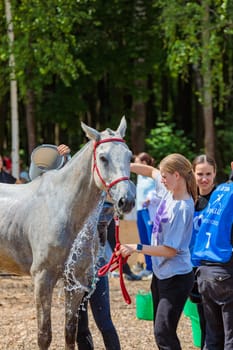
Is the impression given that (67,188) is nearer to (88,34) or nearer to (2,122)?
(88,34)

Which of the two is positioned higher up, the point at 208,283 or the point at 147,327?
the point at 208,283

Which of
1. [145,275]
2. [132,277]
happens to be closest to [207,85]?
[145,275]

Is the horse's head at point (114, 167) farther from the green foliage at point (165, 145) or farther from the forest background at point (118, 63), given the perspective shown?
the green foliage at point (165, 145)

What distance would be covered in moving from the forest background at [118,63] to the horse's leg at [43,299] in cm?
932

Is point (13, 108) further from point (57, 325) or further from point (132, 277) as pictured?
point (57, 325)

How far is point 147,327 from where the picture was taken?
330 inches

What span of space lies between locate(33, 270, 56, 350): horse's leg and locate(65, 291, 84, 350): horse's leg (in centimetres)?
18

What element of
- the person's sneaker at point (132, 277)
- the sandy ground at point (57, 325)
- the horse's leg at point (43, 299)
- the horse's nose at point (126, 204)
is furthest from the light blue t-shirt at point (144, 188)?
the horse's nose at point (126, 204)

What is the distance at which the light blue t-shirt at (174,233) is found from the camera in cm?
547

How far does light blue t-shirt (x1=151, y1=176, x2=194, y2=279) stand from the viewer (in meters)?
5.47

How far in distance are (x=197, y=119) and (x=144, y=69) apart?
12.4ft

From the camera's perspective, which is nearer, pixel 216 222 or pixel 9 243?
pixel 216 222

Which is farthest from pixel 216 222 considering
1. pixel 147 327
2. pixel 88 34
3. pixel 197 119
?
pixel 197 119

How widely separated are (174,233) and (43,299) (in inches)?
42.8
